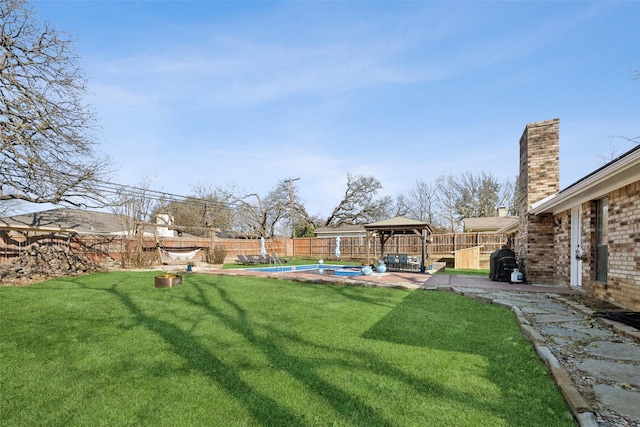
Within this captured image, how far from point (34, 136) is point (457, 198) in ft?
107

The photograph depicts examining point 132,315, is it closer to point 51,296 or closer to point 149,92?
point 51,296

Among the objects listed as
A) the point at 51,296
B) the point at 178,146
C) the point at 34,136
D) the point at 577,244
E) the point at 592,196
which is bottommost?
the point at 51,296

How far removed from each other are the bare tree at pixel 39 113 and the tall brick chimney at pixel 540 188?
1480cm

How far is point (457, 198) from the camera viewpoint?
34.4 metres

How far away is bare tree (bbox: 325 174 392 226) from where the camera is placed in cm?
3809

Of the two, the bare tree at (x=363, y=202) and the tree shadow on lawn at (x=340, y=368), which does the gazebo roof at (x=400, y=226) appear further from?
the bare tree at (x=363, y=202)

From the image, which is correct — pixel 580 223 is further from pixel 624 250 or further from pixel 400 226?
pixel 400 226

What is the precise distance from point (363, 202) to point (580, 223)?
30.7m

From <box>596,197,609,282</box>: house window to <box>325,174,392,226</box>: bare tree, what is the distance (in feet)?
102

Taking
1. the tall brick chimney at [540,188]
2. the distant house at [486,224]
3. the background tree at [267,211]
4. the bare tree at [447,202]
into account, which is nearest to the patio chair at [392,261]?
the tall brick chimney at [540,188]

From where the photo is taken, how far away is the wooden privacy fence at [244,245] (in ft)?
43.1

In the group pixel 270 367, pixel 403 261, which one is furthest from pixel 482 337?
pixel 403 261

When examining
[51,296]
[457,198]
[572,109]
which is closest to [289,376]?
[51,296]

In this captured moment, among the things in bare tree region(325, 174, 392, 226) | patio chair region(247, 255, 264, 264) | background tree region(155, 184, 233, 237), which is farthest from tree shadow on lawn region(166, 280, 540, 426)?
bare tree region(325, 174, 392, 226)
